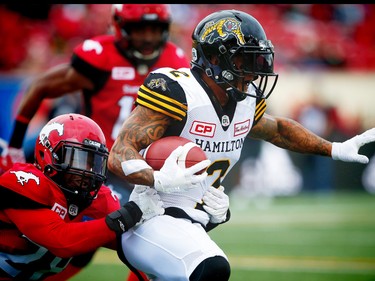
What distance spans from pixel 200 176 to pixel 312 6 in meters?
11.5

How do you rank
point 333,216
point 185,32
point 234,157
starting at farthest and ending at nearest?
point 185,32 < point 333,216 < point 234,157

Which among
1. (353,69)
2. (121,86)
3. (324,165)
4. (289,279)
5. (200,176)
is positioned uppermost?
(200,176)

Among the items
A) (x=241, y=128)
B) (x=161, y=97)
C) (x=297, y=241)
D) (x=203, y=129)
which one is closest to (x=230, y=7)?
(x=297, y=241)

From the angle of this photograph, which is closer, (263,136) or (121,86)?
(263,136)

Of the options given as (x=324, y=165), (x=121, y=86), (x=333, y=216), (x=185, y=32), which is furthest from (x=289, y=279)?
(x=185, y=32)

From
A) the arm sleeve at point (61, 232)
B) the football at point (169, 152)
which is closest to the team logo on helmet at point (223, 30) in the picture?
the football at point (169, 152)

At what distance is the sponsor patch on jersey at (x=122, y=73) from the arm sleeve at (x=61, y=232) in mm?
1917

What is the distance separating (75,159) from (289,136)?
3.83 feet

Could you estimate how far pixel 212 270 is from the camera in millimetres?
3170

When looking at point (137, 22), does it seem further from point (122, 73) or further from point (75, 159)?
point (75, 159)

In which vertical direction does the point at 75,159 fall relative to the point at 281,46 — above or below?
above

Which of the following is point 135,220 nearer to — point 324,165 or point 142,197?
point 142,197

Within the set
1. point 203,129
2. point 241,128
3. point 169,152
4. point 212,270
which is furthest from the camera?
point 241,128

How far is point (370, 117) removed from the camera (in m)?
12.7
